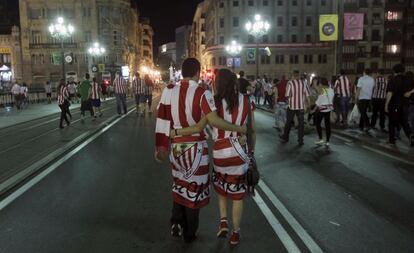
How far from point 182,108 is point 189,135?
287 mm

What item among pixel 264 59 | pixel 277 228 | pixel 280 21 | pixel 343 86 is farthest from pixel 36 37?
pixel 277 228

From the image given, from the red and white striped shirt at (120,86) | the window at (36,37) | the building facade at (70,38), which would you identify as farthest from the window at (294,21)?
the red and white striped shirt at (120,86)

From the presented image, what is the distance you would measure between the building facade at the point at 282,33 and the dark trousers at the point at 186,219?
85166 mm

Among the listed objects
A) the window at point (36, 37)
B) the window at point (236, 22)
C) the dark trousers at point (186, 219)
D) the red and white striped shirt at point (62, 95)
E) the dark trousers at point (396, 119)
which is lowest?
the dark trousers at point (186, 219)

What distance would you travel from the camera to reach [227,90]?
4.70m

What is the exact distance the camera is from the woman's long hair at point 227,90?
4.69 m

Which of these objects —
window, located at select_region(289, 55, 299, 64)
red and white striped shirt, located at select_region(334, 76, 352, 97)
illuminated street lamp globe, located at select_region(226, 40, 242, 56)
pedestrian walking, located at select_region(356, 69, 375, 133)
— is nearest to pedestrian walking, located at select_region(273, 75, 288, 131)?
red and white striped shirt, located at select_region(334, 76, 352, 97)

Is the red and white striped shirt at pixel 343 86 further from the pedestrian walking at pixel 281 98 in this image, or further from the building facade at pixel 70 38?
the building facade at pixel 70 38

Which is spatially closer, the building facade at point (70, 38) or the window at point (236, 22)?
the building facade at point (70, 38)

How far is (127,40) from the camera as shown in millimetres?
87312

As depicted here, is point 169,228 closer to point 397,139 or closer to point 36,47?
point 397,139

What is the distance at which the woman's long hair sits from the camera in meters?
4.69

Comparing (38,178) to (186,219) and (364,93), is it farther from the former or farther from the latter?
(364,93)

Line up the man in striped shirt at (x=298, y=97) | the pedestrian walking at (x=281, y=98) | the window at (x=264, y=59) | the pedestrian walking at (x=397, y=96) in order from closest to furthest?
the pedestrian walking at (x=397, y=96) → the man in striped shirt at (x=298, y=97) → the pedestrian walking at (x=281, y=98) → the window at (x=264, y=59)
